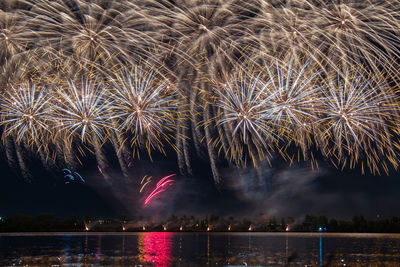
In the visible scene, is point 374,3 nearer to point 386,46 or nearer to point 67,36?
point 386,46

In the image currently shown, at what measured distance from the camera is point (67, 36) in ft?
64.1

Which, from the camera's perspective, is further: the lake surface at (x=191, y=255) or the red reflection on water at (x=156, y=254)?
the red reflection on water at (x=156, y=254)

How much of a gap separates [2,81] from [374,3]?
16.4 m

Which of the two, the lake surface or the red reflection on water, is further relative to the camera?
the red reflection on water

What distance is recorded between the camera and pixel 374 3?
17141mm

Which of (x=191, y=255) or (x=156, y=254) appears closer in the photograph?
(x=191, y=255)

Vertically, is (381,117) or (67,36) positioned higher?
(67,36)

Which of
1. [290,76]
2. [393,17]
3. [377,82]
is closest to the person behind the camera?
[393,17]

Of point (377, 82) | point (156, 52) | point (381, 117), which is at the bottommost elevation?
point (381, 117)

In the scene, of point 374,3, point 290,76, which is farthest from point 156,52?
point 374,3

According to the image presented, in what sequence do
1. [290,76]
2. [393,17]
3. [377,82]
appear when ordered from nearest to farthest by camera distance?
[393,17]
[377,82]
[290,76]

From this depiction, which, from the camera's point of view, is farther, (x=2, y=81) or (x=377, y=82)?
(x=2, y=81)

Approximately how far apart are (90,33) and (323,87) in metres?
10.5

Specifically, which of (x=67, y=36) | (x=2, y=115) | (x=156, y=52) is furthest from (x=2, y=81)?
(x=156, y=52)
